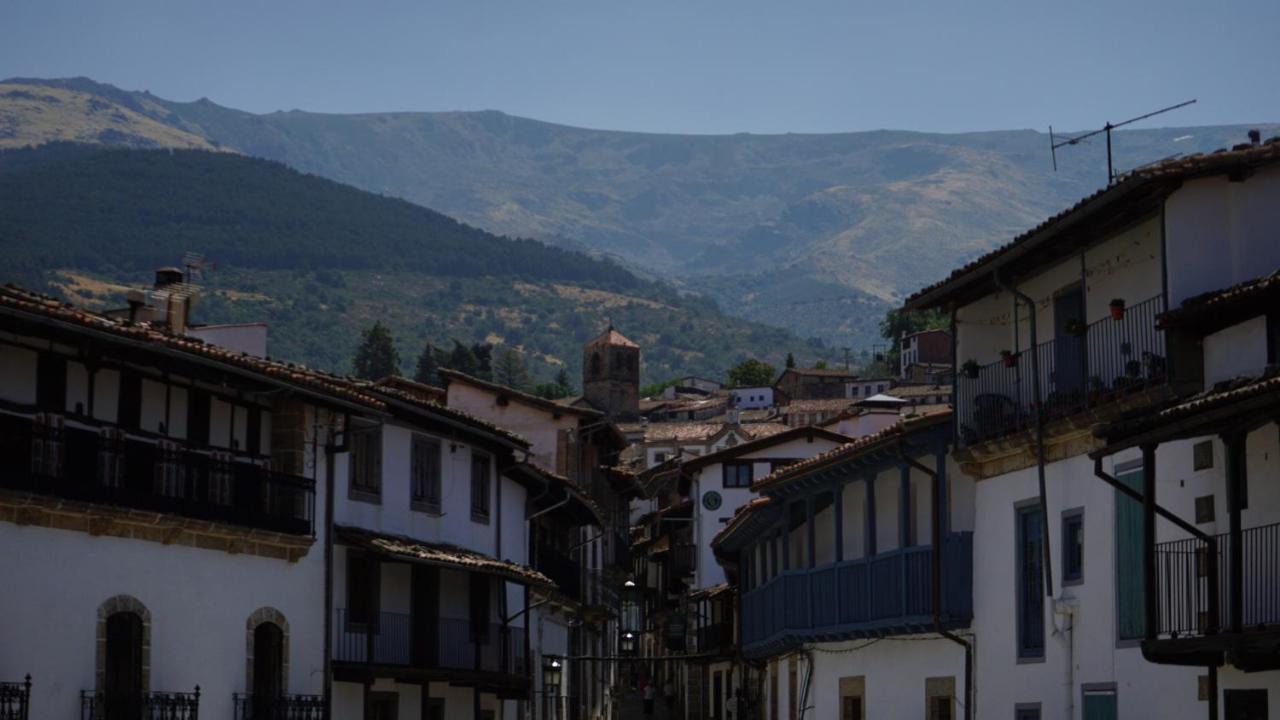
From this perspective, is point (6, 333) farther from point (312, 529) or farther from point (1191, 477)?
point (1191, 477)

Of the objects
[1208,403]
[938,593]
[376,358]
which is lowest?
[938,593]

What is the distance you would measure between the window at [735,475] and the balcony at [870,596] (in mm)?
35199

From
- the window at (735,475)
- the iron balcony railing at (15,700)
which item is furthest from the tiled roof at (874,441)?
the window at (735,475)

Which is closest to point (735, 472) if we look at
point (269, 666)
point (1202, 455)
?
point (269, 666)

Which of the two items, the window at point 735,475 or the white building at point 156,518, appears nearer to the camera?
the white building at point 156,518

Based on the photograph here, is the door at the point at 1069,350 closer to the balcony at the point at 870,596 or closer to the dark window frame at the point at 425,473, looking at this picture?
the balcony at the point at 870,596

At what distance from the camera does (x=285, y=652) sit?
34.9 meters

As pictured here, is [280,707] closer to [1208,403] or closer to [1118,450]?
[1118,450]

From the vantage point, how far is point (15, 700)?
26.8 m

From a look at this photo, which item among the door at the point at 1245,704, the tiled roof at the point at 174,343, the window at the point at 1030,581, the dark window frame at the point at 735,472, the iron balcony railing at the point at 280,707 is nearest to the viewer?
the door at the point at 1245,704

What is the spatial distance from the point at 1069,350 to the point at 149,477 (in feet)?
46.4

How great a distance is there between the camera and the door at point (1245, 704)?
75.6 feet

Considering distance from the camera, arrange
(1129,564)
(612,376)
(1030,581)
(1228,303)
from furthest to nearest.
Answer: (612,376) → (1030,581) → (1129,564) → (1228,303)

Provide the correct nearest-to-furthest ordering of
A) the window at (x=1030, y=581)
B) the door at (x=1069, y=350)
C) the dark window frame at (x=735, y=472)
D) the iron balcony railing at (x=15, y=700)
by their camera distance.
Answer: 1. the iron balcony railing at (x=15, y=700)
2. the door at (x=1069, y=350)
3. the window at (x=1030, y=581)
4. the dark window frame at (x=735, y=472)
